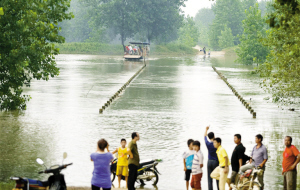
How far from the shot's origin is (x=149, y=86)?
42.4 metres

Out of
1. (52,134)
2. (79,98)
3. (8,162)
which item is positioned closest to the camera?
(8,162)

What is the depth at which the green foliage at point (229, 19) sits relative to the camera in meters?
150

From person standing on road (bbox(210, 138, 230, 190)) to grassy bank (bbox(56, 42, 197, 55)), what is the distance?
10556 cm

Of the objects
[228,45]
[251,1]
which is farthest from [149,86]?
[251,1]

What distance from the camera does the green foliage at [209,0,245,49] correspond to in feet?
492

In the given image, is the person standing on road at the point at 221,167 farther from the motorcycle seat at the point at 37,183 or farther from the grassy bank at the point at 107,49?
the grassy bank at the point at 107,49

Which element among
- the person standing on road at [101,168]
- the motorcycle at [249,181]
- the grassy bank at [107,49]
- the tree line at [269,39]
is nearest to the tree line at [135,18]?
the grassy bank at [107,49]

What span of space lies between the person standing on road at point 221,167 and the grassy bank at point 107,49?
10556 centimetres

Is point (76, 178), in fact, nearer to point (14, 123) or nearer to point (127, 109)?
point (14, 123)

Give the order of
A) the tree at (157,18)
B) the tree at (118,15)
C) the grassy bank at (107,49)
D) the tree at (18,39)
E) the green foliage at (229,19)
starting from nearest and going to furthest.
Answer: the tree at (18,39), the grassy bank at (107,49), the tree at (118,15), the tree at (157,18), the green foliage at (229,19)

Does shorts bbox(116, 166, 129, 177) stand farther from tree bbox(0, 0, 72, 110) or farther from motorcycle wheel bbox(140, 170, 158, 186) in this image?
tree bbox(0, 0, 72, 110)

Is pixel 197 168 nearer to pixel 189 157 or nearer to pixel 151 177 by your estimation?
pixel 189 157

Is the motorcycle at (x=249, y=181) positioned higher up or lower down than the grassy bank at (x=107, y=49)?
lower down

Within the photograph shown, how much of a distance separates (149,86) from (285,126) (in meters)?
19.6
